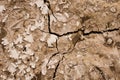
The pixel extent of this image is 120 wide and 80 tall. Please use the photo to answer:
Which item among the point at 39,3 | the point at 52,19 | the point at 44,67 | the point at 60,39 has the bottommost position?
the point at 44,67

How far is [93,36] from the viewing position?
203 centimetres

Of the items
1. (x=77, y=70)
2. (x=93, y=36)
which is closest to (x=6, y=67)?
(x=77, y=70)

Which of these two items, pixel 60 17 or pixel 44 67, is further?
pixel 60 17

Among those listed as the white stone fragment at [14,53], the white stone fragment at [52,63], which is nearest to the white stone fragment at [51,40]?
the white stone fragment at [52,63]

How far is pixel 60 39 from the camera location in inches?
79.4

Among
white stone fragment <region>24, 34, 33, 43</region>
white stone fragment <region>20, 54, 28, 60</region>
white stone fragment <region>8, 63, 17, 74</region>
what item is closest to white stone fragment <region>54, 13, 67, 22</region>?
white stone fragment <region>24, 34, 33, 43</region>

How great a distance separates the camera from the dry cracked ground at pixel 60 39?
1.92 metres

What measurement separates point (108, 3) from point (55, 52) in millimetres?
565

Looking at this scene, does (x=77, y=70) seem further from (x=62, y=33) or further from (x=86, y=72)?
(x=62, y=33)

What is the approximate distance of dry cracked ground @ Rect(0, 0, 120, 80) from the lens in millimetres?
1925

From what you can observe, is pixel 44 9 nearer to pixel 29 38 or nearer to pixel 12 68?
pixel 29 38

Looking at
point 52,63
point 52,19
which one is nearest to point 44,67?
point 52,63

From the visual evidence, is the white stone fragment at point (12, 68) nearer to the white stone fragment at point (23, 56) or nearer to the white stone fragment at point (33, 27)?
the white stone fragment at point (23, 56)

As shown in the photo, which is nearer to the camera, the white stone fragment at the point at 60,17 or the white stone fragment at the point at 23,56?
the white stone fragment at the point at 23,56
